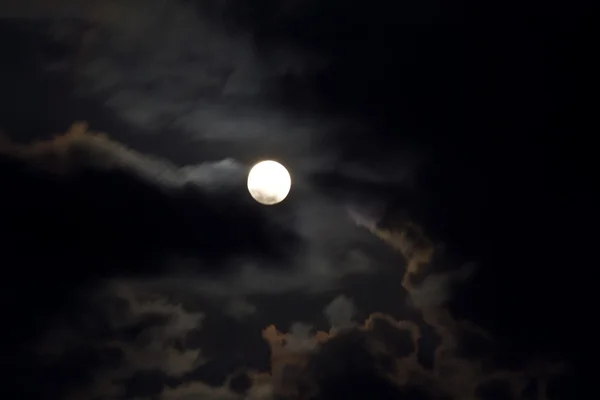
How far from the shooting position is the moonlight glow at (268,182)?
4.34 metres

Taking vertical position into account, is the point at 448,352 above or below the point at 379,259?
below

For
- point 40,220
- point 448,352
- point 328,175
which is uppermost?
point 328,175

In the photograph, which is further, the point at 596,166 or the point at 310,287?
the point at 596,166

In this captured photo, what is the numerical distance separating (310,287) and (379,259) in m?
0.54

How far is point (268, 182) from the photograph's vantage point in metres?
4.34

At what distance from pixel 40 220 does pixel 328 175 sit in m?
2.09

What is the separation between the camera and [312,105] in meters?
4.45

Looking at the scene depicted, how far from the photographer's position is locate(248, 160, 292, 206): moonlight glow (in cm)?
434

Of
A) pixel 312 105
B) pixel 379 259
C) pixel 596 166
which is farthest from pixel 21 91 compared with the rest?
pixel 596 166

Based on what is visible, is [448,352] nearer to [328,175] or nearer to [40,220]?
[328,175]

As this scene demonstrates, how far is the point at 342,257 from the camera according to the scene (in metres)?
4.41

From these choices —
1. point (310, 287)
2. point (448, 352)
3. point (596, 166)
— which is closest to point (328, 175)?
point (310, 287)

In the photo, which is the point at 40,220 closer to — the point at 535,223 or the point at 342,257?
the point at 342,257

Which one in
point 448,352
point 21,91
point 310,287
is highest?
point 21,91
